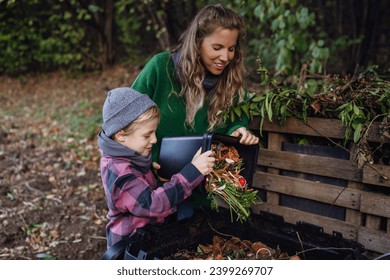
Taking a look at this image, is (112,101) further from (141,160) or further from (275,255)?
(275,255)

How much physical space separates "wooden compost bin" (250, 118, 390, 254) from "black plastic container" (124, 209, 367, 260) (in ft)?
0.37

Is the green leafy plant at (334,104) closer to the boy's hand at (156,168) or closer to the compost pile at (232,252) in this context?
the boy's hand at (156,168)

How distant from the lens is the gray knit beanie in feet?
6.79

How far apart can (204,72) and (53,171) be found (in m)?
3.24

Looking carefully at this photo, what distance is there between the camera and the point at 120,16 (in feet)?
32.8

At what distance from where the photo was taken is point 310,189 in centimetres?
246

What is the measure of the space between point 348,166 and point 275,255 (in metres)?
0.59

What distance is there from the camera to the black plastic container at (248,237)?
6.66 ft

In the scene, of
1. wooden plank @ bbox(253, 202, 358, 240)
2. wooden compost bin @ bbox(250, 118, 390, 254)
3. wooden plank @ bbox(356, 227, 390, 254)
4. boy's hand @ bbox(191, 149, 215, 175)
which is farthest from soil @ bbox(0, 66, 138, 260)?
wooden plank @ bbox(356, 227, 390, 254)

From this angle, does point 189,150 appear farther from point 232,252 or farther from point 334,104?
point 334,104

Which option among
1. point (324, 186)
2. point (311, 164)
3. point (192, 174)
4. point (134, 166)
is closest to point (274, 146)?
point (311, 164)

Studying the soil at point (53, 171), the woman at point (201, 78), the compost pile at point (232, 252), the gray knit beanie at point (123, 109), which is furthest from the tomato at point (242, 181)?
the soil at point (53, 171)

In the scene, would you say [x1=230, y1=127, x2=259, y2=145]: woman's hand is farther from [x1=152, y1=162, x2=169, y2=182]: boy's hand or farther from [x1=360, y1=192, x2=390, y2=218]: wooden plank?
[x1=360, y1=192, x2=390, y2=218]: wooden plank
